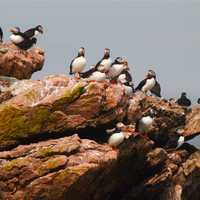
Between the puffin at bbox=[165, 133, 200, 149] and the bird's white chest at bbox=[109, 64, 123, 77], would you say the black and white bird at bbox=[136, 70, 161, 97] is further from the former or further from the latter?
the bird's white chest at bbox=[109, 64, 123, 77]

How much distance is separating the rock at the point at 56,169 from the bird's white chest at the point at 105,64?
533cm

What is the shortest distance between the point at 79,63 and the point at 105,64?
4.97 ft

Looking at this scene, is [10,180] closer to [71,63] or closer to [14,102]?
[14,102]

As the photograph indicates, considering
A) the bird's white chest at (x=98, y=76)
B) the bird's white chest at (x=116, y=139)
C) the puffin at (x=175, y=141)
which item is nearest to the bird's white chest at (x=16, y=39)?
the bird's white chest at (x=98, y=76)

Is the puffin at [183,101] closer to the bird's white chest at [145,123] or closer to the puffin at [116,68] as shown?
the puffin at [116,68]

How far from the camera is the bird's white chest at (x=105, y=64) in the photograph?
32594 millimetres

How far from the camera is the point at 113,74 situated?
34.5 meters

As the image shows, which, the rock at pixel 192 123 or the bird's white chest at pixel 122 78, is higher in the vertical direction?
the bird's white chest at pixel 122 78

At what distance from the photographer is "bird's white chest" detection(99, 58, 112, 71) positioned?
32.6m

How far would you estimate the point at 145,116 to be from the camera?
33.0 m

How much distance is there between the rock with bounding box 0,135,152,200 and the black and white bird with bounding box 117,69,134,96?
577cm

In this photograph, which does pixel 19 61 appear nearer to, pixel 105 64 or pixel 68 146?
pixel 105 64

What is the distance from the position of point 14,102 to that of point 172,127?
12.3m

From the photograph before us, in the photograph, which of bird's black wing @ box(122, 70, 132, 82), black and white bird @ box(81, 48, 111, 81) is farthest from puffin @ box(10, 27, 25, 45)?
bird's black wing @ box(122, 70, 132, 82)
